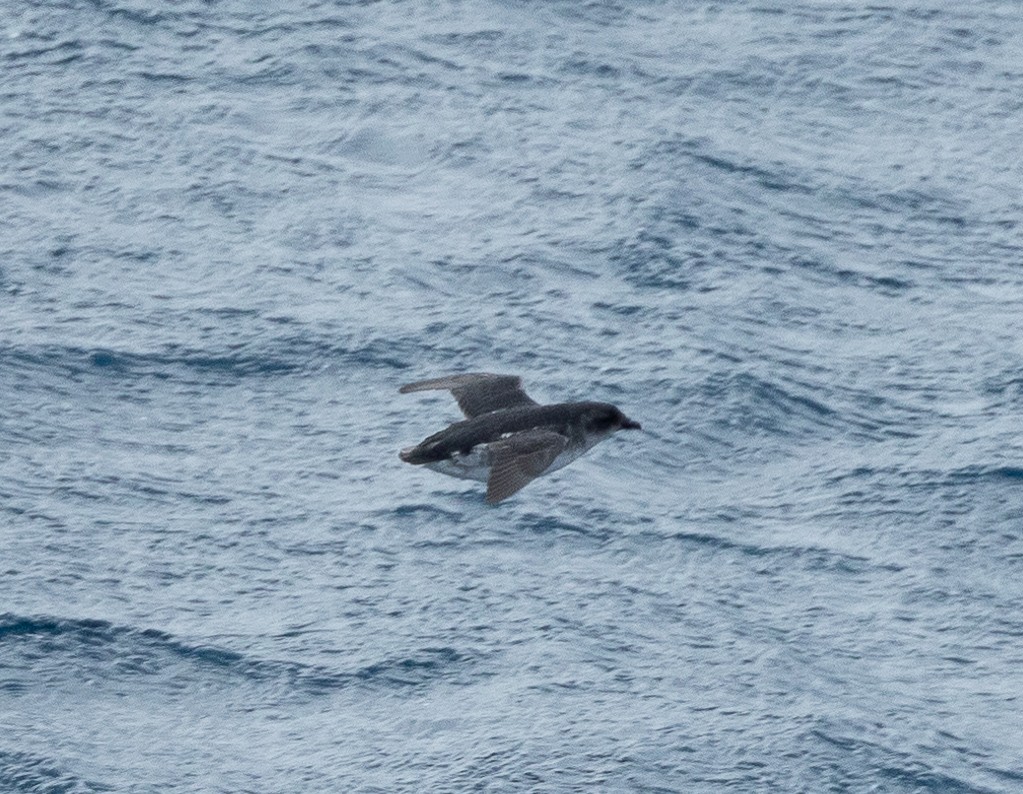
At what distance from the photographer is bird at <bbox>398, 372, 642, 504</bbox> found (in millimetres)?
16016

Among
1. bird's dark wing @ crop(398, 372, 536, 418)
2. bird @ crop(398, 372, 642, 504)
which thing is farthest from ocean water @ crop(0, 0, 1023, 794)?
bird @ crop(398, 372, 642, 504)

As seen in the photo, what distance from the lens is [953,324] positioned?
965 inches

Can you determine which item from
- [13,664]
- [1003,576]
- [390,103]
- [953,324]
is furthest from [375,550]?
[390,103]

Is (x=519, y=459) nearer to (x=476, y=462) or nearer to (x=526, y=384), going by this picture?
(x=476, y=462)

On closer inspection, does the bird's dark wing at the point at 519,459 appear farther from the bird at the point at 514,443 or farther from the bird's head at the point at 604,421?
the bird's head at the point at 604,421

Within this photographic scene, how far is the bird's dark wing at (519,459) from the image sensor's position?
15812mm

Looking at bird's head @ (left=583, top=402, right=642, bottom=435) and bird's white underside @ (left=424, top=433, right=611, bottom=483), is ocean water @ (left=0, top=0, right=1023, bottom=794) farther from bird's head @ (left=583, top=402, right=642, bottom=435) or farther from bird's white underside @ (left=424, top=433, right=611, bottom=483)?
bird's head @ (left=583, top=402, right=642, bottom=435)

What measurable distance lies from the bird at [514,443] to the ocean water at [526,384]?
2.82 meters

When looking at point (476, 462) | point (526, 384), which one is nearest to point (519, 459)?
point (476, 462)

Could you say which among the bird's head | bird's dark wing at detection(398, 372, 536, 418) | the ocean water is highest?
the bird's head

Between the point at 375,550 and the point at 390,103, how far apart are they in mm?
9139

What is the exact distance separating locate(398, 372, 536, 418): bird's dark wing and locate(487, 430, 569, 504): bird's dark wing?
130 centimetres

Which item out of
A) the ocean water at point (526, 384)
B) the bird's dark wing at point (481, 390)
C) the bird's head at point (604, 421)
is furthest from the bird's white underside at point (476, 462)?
the ocean water at point (526, 384)

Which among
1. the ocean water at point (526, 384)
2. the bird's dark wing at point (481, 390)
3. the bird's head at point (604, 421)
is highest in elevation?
the bird's head at point (604, 421)
